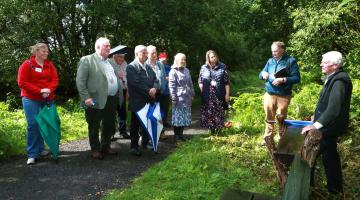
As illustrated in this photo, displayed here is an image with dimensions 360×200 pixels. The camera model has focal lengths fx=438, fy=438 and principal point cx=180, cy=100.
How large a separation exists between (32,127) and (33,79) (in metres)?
0.75

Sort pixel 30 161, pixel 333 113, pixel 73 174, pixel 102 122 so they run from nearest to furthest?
pixel 333 113 < pixel 73 174 < pixel 30 161 < pixel 102 122

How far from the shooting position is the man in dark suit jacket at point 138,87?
730cm

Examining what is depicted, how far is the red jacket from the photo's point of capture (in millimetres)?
6668

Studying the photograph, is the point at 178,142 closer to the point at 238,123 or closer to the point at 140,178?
the point at 238,123

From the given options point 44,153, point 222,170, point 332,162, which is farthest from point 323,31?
point 44,153

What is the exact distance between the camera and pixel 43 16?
43.5 feet

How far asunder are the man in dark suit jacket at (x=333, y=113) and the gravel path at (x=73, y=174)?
260 cm

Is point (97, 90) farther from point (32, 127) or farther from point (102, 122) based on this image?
point (32, 127)

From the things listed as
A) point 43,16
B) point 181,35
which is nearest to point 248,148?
point 43,16

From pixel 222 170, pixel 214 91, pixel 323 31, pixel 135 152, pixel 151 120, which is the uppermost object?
pixel 323 31

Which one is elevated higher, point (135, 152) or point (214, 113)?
point (214, 113)

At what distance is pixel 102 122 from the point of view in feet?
23.7

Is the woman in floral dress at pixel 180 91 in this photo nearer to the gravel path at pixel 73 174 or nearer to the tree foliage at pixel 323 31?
the gravel path at pixel 73 174

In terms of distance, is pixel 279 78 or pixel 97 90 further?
pixel 279 78
